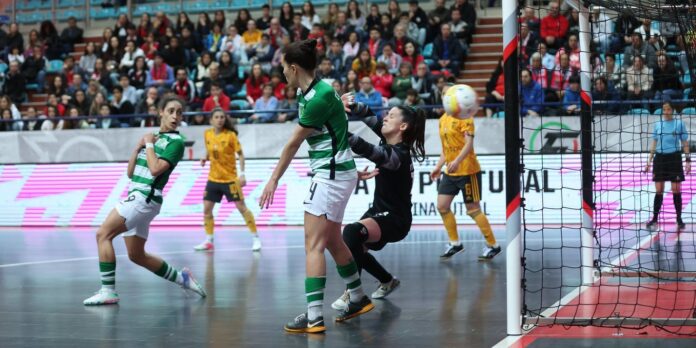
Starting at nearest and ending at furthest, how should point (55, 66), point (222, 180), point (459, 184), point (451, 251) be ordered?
point (459, 184) < point (451, 251) < point (222, 180) < point (55, 66)

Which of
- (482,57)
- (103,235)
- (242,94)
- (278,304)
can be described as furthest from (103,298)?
(482,57)

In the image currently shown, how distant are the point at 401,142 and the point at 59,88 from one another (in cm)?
1854

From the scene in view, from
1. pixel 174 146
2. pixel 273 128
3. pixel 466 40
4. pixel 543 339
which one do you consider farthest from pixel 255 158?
pixel 543 339

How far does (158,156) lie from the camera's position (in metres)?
8.63

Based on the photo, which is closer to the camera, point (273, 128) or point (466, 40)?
point (273, 128)

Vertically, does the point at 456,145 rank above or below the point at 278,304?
above

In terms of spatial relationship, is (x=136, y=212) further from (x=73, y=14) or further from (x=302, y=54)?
(x=73, y=14)

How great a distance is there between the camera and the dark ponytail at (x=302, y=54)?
703 cm

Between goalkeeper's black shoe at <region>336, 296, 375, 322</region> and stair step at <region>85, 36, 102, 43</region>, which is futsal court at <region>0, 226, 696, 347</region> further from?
stair step at <region>85, 36, 102, 43</region>

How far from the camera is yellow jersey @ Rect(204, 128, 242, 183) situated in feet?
47.7

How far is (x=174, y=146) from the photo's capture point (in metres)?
8.67

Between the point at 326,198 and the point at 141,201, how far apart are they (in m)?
2.40

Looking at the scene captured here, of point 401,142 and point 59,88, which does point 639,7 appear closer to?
point 401,142

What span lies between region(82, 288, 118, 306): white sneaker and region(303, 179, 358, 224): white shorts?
270cm
